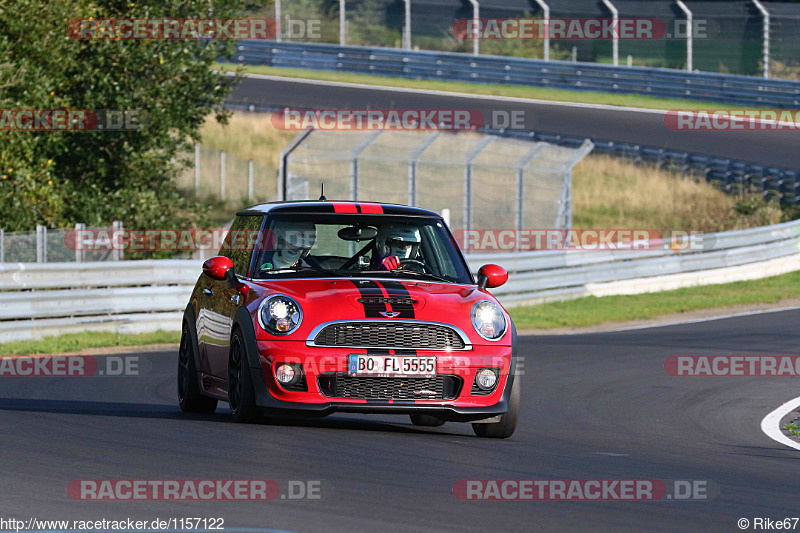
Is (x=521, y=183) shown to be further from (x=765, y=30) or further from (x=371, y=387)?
(x=371, y=387)

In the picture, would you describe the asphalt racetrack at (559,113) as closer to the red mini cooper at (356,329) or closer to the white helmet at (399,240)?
the white helmet at (399,240)

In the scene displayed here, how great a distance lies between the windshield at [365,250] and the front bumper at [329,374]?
0.88m

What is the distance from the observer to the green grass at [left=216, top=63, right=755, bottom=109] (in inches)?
1510

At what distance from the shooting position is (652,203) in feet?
104

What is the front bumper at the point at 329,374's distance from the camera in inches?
348

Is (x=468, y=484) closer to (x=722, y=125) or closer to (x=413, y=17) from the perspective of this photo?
(x=722, y=125)

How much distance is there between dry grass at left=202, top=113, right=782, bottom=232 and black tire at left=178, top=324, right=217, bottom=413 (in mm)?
20139

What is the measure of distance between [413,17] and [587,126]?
8770mm

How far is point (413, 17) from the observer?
4141cm

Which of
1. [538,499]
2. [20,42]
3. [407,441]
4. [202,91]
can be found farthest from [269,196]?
[538,499]

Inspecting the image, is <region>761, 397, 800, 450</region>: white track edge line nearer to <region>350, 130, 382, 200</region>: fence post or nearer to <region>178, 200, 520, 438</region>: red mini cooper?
<region>178, 200, 520, 438</region>: red mini cooper

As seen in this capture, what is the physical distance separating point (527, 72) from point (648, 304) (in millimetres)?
18259

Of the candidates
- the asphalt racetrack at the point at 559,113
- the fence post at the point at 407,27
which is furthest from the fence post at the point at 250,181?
the fence post at the point at 407,27

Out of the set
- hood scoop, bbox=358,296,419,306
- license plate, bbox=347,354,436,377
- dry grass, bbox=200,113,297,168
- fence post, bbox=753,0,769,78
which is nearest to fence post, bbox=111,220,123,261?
hood scoop, bbox=358,296,419,306
